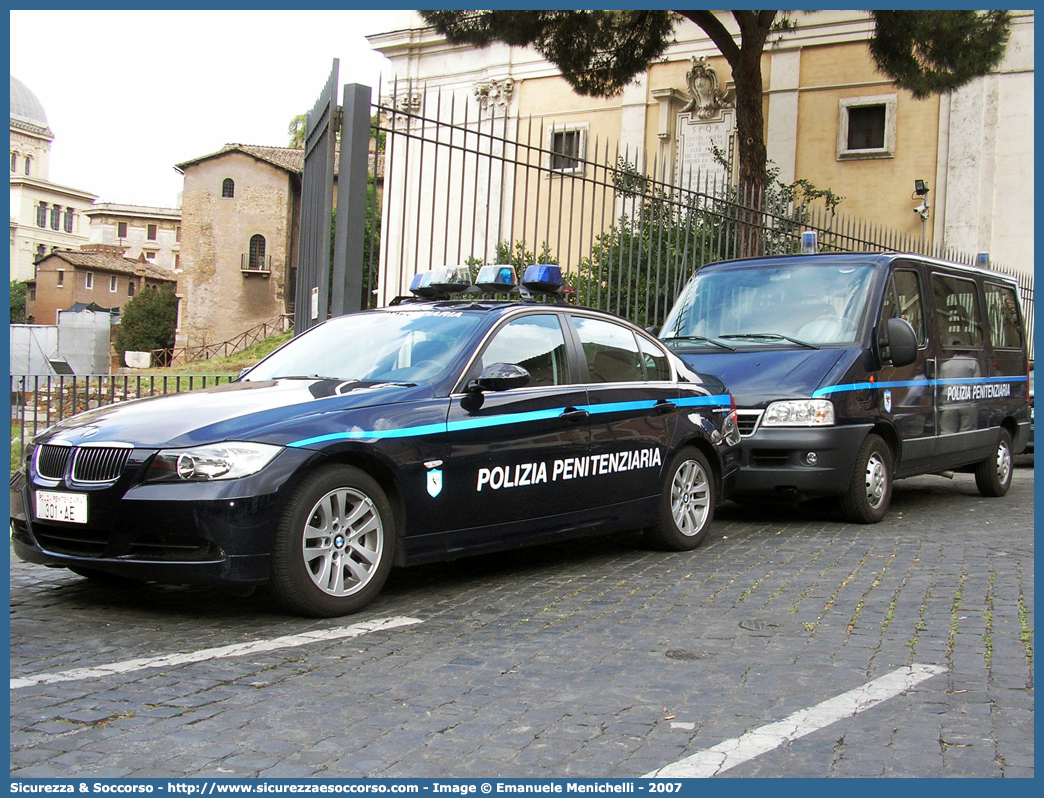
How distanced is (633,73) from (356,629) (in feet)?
60.1

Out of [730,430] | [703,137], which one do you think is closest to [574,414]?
[730,430]

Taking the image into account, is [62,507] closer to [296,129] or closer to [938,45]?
[938,45]

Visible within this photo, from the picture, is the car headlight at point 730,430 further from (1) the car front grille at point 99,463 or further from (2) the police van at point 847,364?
(1) the car front grille at point 99,463

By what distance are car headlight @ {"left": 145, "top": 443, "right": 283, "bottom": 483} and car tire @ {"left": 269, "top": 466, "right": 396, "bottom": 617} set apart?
0.76 ft

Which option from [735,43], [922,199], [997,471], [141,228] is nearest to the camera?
[997,471]

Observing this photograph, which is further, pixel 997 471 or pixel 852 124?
pixel 852 124

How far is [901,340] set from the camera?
866cm

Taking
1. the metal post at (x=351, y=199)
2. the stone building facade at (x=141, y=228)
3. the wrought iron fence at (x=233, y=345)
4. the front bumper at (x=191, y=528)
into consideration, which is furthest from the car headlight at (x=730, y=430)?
the stone building facade at (x=141, y=228)

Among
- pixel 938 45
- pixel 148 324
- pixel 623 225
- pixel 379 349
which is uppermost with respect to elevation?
pixel 938 45

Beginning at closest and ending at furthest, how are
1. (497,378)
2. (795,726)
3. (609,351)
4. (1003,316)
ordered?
(795,726), (497,378), (609,351), (1003,316)

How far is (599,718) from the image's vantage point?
395cm

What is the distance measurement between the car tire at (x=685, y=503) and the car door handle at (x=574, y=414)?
91 centimetres

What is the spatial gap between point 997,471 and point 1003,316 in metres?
1.57
